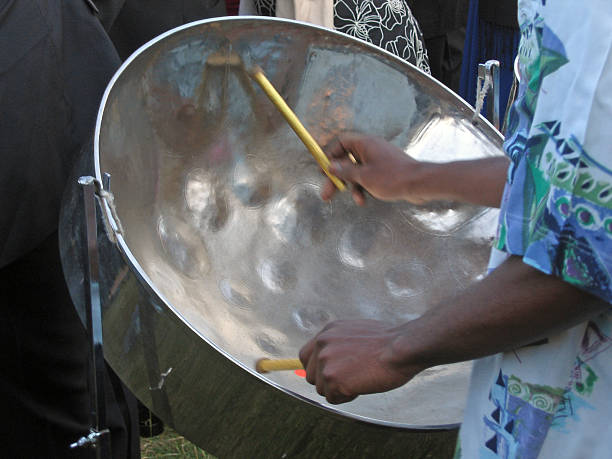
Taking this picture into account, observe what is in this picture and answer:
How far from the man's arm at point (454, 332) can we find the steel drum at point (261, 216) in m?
0.21

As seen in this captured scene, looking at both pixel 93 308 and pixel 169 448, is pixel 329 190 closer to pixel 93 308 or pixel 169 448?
pixel 93 308

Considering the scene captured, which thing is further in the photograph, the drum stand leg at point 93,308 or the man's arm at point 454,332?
the drum stand leg at point 93,308

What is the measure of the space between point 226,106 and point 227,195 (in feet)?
0.51

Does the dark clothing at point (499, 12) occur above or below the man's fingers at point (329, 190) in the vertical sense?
above

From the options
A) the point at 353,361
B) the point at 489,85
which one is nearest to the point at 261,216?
the point at 489,85

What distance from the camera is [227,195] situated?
4.51ft

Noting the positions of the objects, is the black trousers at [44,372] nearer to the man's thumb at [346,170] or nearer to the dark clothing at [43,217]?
the dark clothing at [43,217]

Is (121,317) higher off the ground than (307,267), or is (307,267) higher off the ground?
(121,317)

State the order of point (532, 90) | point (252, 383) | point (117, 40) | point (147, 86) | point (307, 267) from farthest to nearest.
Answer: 1. point (117, 40)
2. point (307, 267)
3. point (147, 86)
4. point (252, 383)
5. point (532, 90)

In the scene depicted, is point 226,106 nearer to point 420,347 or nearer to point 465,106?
point 465,106

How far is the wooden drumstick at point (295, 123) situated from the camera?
123 centimetres

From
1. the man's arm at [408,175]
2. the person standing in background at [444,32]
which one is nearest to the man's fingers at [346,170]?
the man's arm at [408,175]

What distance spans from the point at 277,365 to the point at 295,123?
47 centimetres

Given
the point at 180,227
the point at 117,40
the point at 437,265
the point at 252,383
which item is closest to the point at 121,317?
the point at 252,383
